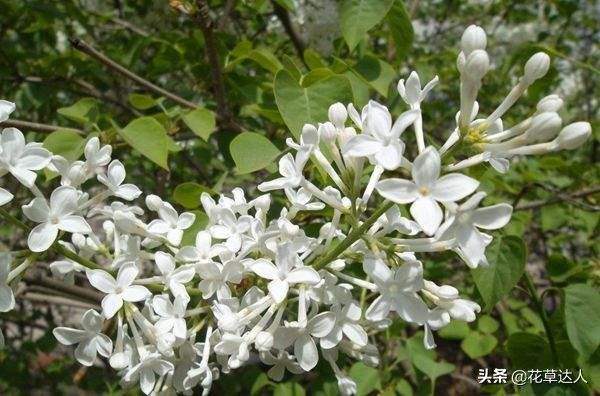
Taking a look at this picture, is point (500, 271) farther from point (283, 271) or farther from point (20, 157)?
point (20, 157)

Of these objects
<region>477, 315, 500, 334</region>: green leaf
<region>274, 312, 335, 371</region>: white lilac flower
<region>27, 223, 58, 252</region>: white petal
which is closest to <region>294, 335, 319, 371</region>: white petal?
<region>274, 312, 335, 371</region>: white lilac flower

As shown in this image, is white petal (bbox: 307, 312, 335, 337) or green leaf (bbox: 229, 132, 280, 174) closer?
white petal (bbox: 307, 312, 335, 337)

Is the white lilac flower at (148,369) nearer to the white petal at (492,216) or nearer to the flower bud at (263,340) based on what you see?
the flower bud at (263,340)

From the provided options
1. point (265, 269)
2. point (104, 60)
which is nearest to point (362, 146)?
point (265, 269)

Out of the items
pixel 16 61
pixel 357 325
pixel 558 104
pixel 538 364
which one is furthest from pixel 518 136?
pixel 16 61

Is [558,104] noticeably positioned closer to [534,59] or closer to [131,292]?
[534,59]

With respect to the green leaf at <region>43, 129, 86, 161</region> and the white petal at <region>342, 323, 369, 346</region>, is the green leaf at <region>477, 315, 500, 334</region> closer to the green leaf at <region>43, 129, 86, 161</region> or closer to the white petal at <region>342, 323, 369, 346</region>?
the white petal at <region>342, 323, 369, 346</region>
